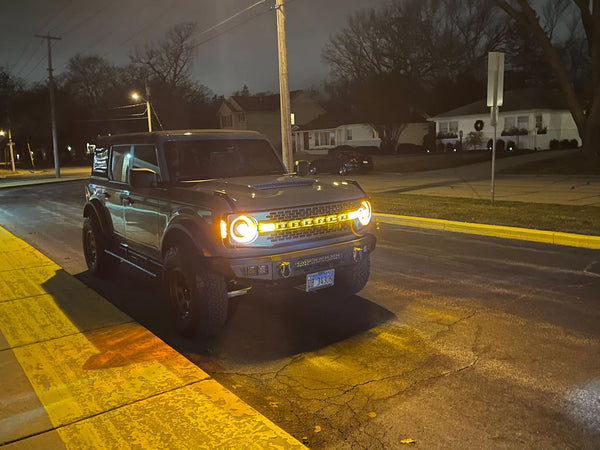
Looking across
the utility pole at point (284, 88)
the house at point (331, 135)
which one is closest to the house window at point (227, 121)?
the house at point (331, 135)

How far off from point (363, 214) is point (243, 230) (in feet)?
4.89

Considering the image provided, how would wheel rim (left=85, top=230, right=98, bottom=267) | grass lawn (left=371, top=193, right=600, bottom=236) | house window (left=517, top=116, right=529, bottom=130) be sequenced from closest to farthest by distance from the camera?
wheel rim (left=85, top=230, right=98, bottom=267), grass lawn (left=371, top=193, right=600, bottom=236), house window (left=517, top=116, right=529, bottom=130)

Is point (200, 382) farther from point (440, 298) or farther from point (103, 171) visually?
point (103, 171)

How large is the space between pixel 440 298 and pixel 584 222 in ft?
18.7

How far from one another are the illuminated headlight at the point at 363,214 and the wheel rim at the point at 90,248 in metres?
3.92

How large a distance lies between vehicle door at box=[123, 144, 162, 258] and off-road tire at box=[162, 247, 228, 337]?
2.01ft

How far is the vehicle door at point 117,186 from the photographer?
6508 millimetres

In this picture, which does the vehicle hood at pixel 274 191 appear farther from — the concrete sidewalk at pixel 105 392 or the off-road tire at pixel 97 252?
the off-road tire at pixel 97 252

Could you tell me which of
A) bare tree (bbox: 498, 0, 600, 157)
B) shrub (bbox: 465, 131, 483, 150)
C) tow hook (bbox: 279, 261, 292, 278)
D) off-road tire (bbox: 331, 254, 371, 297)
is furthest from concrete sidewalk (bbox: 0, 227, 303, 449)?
shrub (bbox: 465, 131, 483, 150)

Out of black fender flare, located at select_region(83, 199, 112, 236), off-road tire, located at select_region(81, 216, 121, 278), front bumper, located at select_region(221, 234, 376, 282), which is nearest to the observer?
front bumper, located at select_region(221, 234, 376, 282)

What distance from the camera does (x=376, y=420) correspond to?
3.49 metres

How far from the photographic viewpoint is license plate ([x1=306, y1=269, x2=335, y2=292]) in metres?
Answer: 4.94

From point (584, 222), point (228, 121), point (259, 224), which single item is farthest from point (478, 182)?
point (228, 121)

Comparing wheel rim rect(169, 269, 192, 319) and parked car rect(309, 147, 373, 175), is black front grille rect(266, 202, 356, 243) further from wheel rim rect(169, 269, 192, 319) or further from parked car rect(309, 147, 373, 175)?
parked car rect(309, 147, 373, 175)
